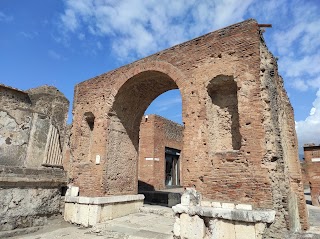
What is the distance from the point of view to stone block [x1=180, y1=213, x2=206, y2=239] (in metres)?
5.18

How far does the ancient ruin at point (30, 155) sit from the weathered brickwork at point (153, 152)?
25.5ft

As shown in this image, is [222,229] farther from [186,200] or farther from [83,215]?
[83,215]

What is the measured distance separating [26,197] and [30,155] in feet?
3.92

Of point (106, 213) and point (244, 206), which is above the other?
point (244, 206)

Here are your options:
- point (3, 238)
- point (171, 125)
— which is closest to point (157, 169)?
point (171, 125)

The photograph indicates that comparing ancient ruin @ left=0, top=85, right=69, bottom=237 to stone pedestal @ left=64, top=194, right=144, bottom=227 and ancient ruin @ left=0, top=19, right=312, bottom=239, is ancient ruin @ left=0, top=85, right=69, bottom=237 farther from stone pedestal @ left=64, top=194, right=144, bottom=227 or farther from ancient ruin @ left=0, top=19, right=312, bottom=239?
stone pedestal @ left=64, top=194, right=144, bottom=227

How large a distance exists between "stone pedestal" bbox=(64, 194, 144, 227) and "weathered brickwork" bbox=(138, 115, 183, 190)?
261 inches

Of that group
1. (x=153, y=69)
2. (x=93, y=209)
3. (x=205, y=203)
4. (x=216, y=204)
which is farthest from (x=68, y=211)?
(x=153, y=69)

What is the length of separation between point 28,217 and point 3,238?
29.6 inches

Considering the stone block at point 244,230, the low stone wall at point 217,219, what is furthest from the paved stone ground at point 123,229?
the stone block at point 244,230

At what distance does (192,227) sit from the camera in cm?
530

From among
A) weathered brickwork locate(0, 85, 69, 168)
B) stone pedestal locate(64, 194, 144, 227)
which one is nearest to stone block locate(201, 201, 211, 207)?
stone pedestal locate(64, 194, 144, 227)

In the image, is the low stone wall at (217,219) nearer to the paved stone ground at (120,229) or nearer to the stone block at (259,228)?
the stone block at (259,228)

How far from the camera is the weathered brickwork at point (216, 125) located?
534 centimetres
